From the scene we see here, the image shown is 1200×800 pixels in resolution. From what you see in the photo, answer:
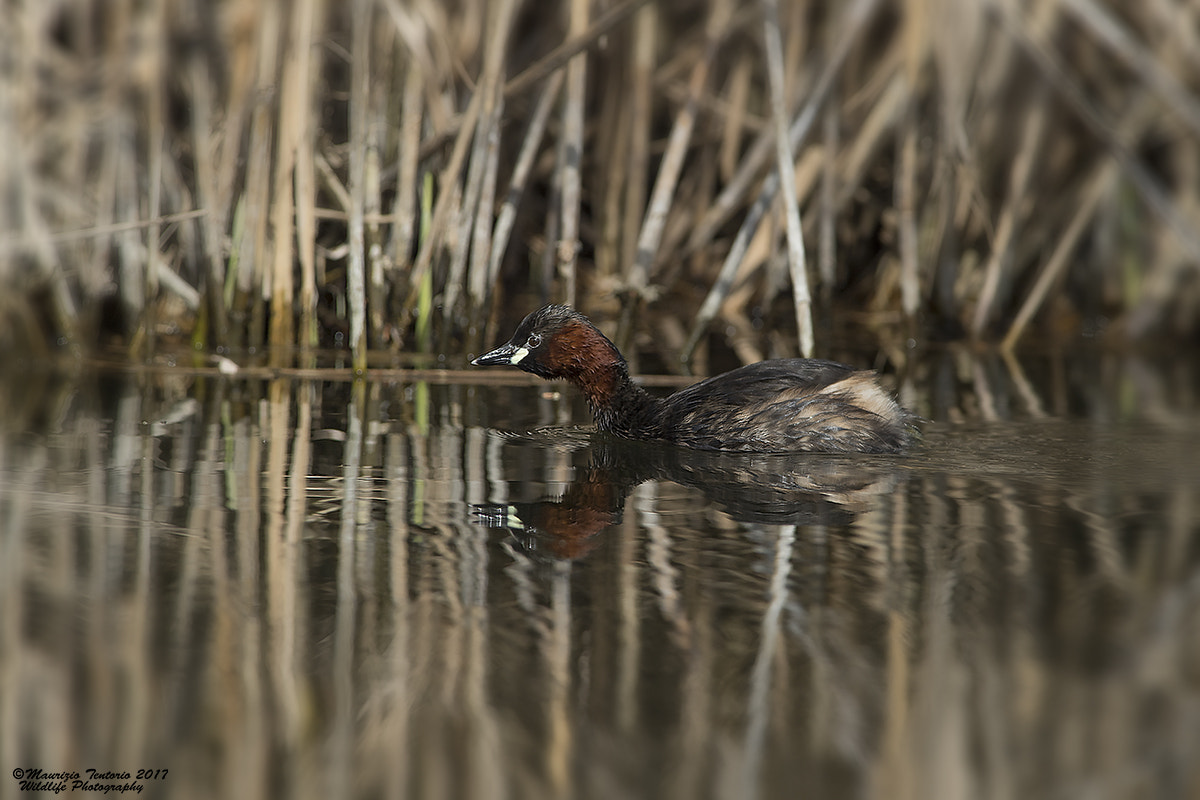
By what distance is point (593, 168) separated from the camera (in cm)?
933

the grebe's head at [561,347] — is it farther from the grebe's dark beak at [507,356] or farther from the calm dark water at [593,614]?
the calm dark water at [593,614]

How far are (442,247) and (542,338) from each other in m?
1.64

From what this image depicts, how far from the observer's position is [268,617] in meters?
3.23

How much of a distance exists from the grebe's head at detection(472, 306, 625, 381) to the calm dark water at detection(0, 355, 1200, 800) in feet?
1.10

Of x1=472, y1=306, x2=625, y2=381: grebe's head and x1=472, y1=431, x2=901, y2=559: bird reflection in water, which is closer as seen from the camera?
x1=472, y1=431, x2=901, y2=559: bird reflection in water

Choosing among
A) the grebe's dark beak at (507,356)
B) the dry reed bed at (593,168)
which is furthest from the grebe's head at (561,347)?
the dry reed bed at (593,168)

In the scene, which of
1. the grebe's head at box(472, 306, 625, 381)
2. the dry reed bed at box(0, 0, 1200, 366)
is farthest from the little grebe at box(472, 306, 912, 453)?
the dry reed bed at box(0, 0, 1200, 366)

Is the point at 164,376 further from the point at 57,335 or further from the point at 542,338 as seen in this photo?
the point at 542,338

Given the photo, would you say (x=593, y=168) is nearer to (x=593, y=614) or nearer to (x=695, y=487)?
(x=695, y=487)

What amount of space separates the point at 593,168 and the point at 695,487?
5026mm

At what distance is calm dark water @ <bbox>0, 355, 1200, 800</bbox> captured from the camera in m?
2.55

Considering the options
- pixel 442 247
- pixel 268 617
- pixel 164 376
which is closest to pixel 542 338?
pixel 442 247

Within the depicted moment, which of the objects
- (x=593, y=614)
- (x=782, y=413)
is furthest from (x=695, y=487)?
(x=593, y=614)

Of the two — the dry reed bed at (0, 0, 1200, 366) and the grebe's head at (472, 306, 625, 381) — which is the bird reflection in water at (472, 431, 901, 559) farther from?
the dry reed bed at (0, 0, 1200, 366)
